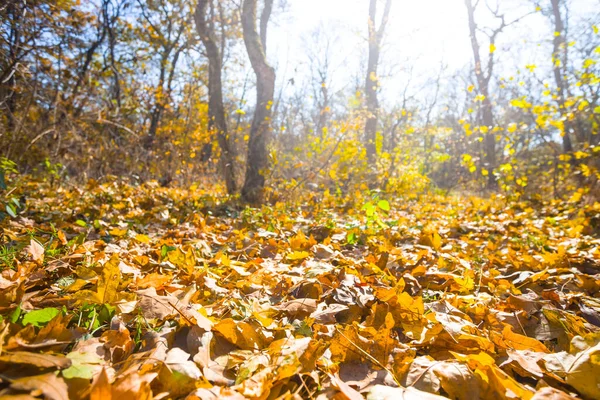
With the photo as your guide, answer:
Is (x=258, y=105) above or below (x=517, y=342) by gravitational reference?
above

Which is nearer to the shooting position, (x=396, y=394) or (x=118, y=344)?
(x=396, y=394)

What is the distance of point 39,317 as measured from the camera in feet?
2.89

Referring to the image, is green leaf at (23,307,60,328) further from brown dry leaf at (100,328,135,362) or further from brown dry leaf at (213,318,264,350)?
brown dry leaf at (213,318,264,350)

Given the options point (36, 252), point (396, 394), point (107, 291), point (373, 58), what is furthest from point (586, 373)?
point (373, 58)

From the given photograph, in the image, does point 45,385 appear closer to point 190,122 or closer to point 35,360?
point 35,360

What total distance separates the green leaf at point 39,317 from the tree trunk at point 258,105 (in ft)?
13.3

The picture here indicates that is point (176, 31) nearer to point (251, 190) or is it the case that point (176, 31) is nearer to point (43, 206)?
point (251, 190)

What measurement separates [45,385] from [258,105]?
491cm

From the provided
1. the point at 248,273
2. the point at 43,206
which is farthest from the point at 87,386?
the point at 43,206

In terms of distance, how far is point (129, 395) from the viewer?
2.07ft

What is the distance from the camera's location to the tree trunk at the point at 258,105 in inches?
197

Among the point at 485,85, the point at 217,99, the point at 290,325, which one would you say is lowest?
the point at 290,325

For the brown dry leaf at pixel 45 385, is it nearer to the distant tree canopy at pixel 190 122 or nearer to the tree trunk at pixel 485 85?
the distant tree canopy at pixel 190 122

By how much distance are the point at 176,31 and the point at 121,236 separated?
8846 mm
